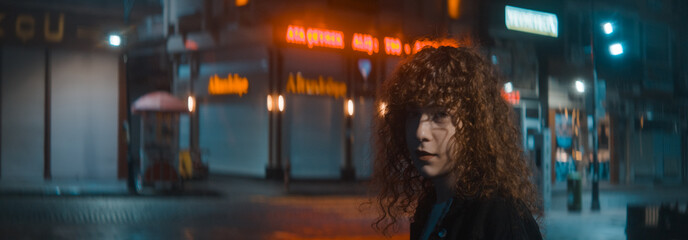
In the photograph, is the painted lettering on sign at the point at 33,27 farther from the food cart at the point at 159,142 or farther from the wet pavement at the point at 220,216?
the wet pavement at the point at 220,216

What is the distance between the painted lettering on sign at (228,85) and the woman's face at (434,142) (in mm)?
23792

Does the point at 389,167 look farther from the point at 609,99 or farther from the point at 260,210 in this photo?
the point at 609,99

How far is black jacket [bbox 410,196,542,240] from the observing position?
1.83 m

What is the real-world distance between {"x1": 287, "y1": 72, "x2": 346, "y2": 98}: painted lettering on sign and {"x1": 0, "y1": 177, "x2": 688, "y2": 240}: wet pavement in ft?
15.8

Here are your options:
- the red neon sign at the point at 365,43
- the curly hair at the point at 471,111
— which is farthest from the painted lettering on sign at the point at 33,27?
the curly hair at the point at 471,111

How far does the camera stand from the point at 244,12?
24766mm

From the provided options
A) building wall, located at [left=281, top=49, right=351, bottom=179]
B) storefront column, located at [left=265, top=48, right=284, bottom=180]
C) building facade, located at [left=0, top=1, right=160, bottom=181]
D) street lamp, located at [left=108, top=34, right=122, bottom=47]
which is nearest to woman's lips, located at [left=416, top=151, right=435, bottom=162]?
street lamp, located at [left=108, top=34, right=122, bottom=47]

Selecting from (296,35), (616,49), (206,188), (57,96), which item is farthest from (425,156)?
(296,35)

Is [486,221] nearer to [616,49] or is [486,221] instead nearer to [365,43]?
[616,49]

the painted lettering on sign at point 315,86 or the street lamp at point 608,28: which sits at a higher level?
the street lamp at point 608,28

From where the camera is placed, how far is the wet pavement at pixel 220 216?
1123cm

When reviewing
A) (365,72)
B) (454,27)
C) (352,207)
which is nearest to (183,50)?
(365,72)

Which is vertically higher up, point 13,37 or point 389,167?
point 13,37

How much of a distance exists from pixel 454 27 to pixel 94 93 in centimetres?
1468
